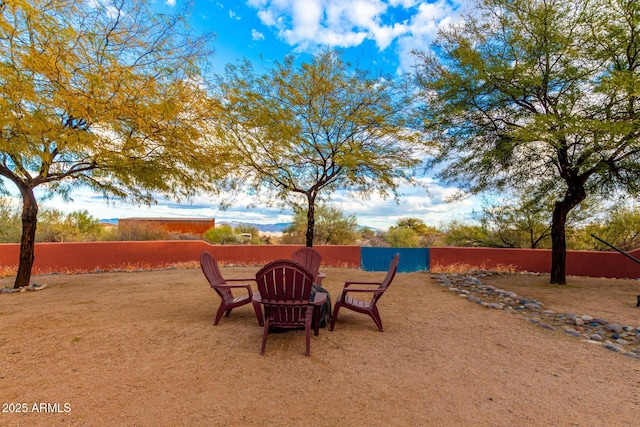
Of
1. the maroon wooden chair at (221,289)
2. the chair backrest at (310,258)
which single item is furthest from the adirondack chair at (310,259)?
the maroon wooden chair at (221,289)

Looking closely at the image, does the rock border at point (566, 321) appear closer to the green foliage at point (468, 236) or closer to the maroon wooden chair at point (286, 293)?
the maroon wooden chair at point (286, 293)

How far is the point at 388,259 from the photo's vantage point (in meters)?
12.3

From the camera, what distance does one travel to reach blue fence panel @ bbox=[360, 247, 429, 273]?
1212 centimetres

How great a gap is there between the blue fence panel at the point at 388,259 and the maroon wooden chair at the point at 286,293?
8.42 m

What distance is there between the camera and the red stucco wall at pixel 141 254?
9.55 m

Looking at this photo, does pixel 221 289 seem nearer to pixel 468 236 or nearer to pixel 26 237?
pixel 26 237

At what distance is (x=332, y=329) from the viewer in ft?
14.9

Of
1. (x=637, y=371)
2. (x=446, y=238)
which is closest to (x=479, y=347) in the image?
(x=637, y=371)

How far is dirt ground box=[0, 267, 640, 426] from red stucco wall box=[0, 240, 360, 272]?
455 centimetres

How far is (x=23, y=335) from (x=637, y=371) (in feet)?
23.2

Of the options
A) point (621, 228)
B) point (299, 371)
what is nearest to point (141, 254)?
point (299, 371)

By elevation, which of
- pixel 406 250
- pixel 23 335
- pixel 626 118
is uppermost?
pixel 626 118

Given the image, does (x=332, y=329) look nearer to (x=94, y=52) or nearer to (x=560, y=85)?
(x=94, y=52)

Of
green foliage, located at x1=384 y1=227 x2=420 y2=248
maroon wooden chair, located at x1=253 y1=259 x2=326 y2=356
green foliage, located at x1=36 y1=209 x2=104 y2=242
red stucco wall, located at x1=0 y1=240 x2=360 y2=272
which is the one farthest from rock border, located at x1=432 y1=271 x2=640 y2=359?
green foliage, located at x1=36 y1=209 x2=104 y2=242
